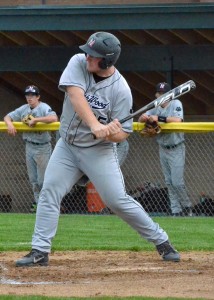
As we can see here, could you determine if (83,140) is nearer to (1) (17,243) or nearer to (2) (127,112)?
(2) (127,112)

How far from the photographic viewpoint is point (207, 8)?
16156 mm

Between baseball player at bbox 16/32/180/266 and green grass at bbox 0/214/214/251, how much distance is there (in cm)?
162

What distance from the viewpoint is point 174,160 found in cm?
1382

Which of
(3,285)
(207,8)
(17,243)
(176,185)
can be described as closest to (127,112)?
(3,285)

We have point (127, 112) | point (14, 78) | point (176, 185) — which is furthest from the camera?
point (14, 78)

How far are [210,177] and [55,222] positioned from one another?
345 inches

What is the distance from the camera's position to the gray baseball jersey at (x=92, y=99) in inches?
301

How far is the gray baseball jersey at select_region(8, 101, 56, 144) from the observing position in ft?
44.8

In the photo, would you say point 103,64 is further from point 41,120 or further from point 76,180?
point 41,120

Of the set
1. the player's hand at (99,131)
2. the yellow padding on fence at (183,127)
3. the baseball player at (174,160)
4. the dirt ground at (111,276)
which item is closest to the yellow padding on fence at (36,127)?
the yellow padding on fence at (183,127)

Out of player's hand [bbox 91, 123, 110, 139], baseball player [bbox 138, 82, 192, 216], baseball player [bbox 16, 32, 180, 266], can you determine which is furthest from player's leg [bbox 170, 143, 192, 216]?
player's hand [bbox 91, 123, 110, 139]

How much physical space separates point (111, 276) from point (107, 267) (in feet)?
1.96

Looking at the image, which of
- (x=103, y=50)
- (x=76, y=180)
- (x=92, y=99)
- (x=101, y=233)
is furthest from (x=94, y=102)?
(x=101, y=233)

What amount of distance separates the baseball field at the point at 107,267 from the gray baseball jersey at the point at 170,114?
1.77 m
